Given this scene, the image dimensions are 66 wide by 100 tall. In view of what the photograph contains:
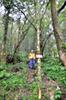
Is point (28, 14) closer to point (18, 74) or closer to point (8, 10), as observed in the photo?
Answer: point (8, 10)

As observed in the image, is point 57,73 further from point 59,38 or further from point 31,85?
point 59,38

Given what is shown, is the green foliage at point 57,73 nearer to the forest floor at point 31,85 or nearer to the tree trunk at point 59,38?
the forest floor at point 31,85

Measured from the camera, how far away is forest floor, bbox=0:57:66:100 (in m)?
8.79

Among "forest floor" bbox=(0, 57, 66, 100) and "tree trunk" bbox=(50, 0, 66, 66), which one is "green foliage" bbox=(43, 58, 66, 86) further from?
"tree trunk" bbox=(50, 0, 66, 66)

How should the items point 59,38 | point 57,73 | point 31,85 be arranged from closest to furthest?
point 31,85 < point 57,73 < point 59,38

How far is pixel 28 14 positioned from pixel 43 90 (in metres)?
10.5

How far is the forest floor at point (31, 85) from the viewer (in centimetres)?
879

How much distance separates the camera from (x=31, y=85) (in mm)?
9539

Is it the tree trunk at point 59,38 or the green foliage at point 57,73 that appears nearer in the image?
the green foliage at point 57,73

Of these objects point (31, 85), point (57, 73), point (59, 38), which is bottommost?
point (31, 85)

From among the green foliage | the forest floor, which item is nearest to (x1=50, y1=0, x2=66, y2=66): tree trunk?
the green foliage

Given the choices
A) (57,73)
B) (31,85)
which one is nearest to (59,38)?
(57,73)

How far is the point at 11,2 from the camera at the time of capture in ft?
48.8

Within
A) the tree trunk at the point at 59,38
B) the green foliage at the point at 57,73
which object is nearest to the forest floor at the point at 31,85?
the green foliage at the point at 57,73
